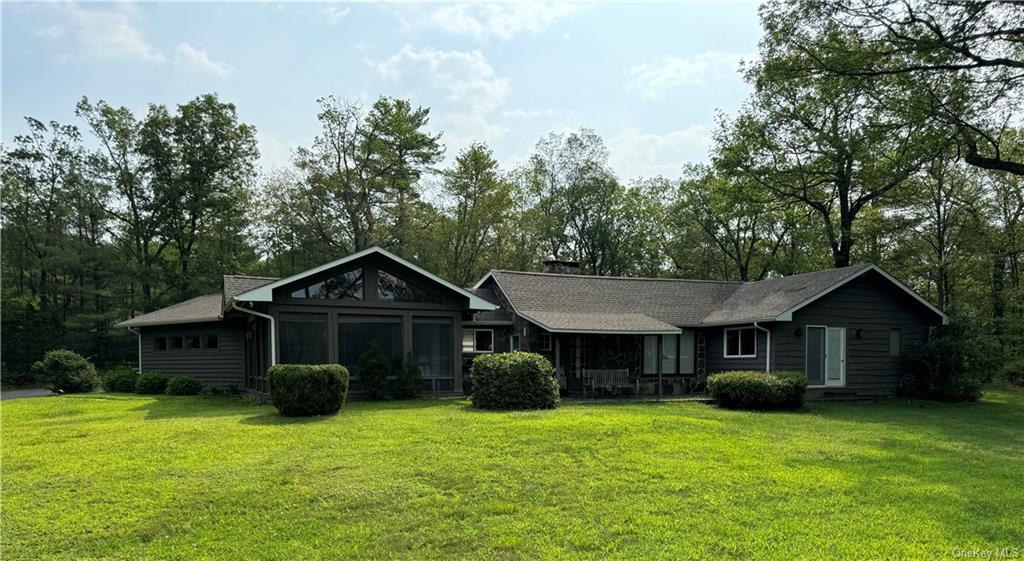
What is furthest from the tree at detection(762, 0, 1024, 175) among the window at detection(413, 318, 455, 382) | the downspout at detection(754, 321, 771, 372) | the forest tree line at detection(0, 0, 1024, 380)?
the window at detection(413, 318, 455, 382)

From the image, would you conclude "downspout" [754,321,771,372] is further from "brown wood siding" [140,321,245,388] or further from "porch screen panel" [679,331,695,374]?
"brown wood siding" [140,321,245,388]

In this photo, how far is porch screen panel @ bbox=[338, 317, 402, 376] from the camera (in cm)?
1556

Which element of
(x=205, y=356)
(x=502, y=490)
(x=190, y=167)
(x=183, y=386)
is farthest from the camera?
(x=190, y=167)

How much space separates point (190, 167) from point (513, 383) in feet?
87.9

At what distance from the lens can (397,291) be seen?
637 inches

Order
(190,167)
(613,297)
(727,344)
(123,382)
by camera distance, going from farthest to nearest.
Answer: (190,167) → (613,297) → (123,382) → (727,344)

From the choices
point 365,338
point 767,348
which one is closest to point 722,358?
point 767,348

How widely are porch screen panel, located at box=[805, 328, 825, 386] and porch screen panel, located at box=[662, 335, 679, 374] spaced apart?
3877mm

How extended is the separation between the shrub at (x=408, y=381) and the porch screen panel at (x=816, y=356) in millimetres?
10911

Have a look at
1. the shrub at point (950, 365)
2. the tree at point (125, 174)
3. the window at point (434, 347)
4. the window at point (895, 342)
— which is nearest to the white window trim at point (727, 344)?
the window at point (895, 342)

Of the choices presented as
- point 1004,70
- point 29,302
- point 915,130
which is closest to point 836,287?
point 915,130

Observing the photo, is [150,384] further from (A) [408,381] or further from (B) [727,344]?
(B) [727,344]

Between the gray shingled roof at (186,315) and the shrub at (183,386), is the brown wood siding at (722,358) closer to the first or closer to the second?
the gray shingled roof at (186,315)

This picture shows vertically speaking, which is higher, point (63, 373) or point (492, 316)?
point (492, 316)
